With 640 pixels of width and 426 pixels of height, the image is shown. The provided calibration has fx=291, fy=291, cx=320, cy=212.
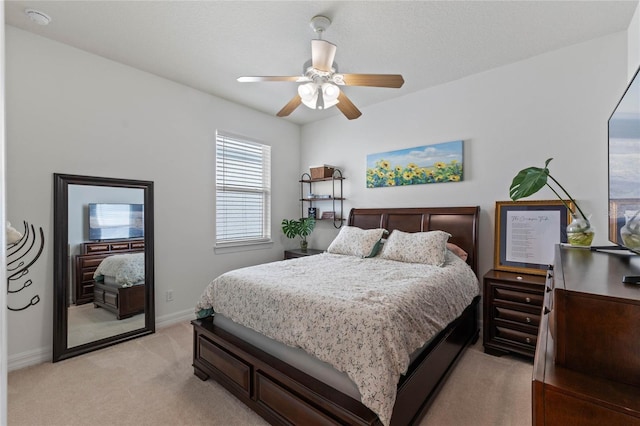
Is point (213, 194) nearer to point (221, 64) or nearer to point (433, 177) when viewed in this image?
point (221, 64)

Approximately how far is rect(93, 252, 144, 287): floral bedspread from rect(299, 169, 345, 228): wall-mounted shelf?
2508mm

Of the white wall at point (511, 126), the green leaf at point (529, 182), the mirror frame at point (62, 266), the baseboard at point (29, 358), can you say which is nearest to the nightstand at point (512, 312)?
the white wall at point (511, 126)

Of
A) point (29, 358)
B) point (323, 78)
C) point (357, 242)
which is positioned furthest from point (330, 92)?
point (29, 358)

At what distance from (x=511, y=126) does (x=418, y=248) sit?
1.61 meters

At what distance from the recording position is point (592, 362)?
0.78 m

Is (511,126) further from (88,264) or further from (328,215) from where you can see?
(88,264)

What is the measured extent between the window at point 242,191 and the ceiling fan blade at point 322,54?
219 cm

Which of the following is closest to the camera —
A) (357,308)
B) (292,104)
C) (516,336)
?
(357,308)

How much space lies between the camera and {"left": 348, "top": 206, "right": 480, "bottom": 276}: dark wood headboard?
3.12m

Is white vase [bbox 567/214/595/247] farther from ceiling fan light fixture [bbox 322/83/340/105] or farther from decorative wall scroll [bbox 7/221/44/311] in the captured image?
decorative wall scroll [bbox 7/221/44/311]

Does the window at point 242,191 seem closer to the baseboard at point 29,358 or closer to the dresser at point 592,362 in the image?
the baseboard at point 29,358

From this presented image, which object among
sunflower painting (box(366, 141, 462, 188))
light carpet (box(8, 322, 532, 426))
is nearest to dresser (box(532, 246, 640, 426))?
light carpet (box(8, 322, 532, 426))

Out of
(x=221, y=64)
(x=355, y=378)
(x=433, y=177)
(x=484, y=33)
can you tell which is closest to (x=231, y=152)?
(x=221, y=64)

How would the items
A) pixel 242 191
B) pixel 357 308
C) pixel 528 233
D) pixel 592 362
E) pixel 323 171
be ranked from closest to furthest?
1. pixel 592 362
2. pixel 357 308
3. pixel 528 233
4. pixel 242 191
5. pixel 323 171
